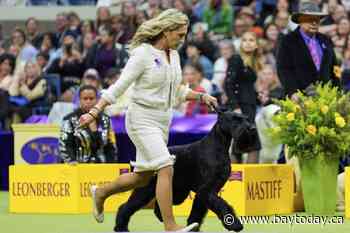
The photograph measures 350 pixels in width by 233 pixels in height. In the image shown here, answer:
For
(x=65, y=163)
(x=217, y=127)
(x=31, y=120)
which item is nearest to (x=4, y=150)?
(x=31, y=120)

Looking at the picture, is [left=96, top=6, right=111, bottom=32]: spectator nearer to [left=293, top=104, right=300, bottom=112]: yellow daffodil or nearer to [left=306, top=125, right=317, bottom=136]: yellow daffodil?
[left=293, top=104, right=300, bottom=112]: yellow daffodil

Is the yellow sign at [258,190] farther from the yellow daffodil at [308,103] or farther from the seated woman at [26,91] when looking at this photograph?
the seated woman at [26,91]

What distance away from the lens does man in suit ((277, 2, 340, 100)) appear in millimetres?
12039

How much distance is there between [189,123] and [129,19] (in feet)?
17.8

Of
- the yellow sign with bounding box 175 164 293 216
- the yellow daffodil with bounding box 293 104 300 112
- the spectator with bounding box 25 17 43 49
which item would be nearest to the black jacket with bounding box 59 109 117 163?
the yellow sign with bounding box 175 164 293 216

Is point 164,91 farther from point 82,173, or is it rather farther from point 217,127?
point 82,173

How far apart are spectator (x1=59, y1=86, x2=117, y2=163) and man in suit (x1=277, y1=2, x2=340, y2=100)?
5.98 feet

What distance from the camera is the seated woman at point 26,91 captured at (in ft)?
59.5

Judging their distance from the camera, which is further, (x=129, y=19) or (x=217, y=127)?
(x=129, y=19)

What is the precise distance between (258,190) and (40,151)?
14.6ft

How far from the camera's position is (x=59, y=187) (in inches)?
467

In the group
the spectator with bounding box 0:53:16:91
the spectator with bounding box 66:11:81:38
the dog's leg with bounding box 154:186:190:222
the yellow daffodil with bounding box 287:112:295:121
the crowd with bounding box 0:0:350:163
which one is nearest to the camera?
the dog's leg with bounding box 154:186:190:222

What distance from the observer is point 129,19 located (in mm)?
20016

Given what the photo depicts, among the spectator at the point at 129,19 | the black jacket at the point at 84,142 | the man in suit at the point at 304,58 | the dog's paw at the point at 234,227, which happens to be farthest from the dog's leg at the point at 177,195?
the spectator at the point at 129,19
